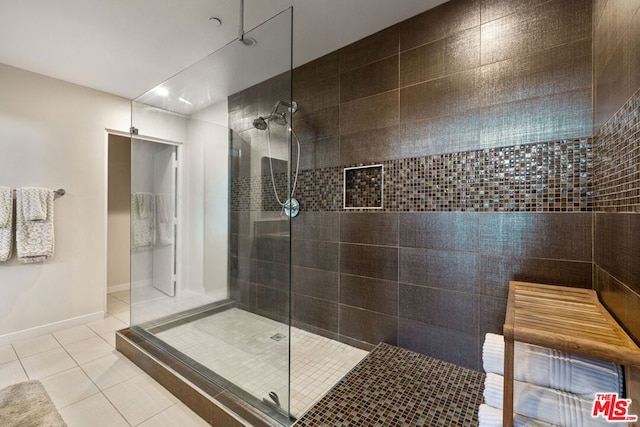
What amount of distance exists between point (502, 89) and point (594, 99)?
41cm

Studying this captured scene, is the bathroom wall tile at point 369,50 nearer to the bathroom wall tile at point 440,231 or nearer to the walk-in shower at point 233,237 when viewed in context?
the walk-in shower at point 233,237

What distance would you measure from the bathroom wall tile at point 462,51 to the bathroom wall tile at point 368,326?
1737 mm

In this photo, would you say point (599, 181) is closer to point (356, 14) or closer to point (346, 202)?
point (346, 202)

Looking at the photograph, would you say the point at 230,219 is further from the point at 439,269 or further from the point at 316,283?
the point at 439,269

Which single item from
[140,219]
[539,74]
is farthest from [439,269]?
[140,219]

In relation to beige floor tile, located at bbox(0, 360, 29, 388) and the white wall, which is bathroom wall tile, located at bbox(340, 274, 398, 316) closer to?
beige floor tile, located at bbox(0, 360, 29, 388)

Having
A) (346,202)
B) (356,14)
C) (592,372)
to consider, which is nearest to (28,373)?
(346,202)

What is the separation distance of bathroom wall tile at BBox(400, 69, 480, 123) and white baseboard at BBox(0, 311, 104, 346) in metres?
3.63

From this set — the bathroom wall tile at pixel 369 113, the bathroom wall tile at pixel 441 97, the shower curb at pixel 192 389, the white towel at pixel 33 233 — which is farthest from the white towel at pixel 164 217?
the bathroom wall tile at pixel 441 97

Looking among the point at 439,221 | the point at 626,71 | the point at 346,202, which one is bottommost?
the point at 439,221

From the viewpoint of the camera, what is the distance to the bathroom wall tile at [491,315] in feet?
5.17

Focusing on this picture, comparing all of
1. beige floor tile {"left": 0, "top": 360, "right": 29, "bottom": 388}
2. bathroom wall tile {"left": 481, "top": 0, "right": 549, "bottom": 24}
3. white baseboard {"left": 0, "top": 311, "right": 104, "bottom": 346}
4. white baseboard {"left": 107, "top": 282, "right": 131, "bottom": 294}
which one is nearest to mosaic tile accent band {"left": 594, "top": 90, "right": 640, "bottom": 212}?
bathroom wall tile {"left": 481, "top": 0, "right": 549, "bottom": 24}

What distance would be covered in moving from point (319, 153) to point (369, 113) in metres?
0.54

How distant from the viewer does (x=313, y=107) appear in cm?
242
